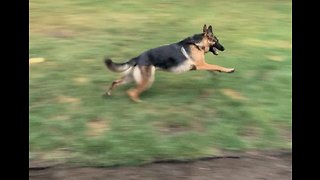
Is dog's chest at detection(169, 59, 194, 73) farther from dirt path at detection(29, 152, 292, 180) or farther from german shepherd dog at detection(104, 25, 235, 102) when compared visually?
dirt path at detection(29, 152, 292, 180)

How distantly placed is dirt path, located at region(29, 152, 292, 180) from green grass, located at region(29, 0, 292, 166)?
0.14m

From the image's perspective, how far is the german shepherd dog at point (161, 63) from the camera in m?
6.16

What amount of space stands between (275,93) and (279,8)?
493 cm

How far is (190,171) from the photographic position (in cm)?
469

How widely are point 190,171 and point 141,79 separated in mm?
1793

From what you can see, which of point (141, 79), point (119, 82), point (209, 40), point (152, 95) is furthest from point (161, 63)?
point (209, 40)

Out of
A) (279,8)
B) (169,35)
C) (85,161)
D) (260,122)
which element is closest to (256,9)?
(279,8)

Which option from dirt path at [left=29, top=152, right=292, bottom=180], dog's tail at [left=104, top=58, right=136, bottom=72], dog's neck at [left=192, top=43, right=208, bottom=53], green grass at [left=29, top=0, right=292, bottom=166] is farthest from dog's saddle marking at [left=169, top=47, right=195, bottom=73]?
dirt path at [left=29, top=152, right=292, bottom=180]

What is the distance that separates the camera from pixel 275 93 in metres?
6.48

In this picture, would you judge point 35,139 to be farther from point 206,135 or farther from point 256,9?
point 256,9

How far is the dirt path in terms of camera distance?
457 cm

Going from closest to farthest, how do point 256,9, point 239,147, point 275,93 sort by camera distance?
point 239,147
point 275,93
point 256,9

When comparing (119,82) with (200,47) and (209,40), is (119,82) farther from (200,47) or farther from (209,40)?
(209,40)

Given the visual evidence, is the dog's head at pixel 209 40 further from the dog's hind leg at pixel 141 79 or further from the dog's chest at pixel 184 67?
the dog's hind leg at pixel 141 79
